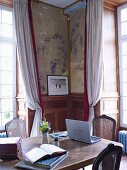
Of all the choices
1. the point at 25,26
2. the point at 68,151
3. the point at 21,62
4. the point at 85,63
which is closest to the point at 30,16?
the point at 25,26

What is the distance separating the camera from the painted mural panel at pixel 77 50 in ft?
16.2

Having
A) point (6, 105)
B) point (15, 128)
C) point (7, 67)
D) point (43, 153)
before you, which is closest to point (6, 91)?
point (6, 105)

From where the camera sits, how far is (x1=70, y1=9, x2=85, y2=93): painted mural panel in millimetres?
4926

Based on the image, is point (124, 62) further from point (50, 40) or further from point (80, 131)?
point (80, 131)

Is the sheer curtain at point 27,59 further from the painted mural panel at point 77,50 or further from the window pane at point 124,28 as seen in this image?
the window pane at point 124,28

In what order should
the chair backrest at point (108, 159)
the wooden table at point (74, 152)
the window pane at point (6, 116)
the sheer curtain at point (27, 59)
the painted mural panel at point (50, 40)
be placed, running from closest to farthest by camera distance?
1. the chair backrest at point (108, 159)
2. the wooden table at point (74, 152)
3. the sheer curtain at point (27, 59)
4. the window pane at point (6, 116)
5. the painted mural panel at point (50, 40)

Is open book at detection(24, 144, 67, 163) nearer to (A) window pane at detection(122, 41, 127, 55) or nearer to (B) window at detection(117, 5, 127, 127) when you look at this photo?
(B) window at detection(117, 5, 127, 127)

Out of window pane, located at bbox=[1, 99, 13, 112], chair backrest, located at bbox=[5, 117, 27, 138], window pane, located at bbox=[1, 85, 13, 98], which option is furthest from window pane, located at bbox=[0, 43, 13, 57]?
chair backrest, located at bbox=[5, 117, 27, 138]

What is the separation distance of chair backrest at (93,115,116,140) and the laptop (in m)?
0.44

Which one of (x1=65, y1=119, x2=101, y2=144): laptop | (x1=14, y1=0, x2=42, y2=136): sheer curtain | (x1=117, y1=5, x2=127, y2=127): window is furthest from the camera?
(x1=117, y1=5, x2=127, y2=127): window

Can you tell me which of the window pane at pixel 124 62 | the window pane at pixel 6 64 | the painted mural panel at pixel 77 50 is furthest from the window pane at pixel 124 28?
the window pane at pixel 6 64

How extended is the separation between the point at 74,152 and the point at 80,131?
369 mm

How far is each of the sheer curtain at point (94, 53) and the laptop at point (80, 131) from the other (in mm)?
1798

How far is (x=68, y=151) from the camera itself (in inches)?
85.2
